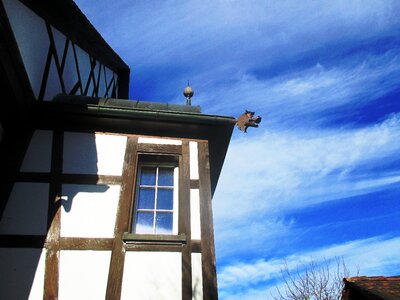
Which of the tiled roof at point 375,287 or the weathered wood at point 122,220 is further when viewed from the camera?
the tiled roof at point 375,287

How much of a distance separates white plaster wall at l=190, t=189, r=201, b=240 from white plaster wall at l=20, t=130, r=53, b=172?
84.5 inches

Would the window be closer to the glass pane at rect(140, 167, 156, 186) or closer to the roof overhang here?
the glass pane at rect(140, 167, 156, 186)

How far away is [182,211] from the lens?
5.18 m

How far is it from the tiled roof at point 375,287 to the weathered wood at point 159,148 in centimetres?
521

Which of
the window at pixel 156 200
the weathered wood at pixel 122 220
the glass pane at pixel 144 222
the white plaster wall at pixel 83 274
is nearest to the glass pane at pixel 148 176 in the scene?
the window at pixel 156 200

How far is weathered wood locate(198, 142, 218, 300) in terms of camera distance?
183 inches

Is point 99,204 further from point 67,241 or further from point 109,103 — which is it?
point 109,103

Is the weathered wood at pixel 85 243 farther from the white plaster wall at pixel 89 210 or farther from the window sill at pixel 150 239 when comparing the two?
the window sill at pixel 150 239

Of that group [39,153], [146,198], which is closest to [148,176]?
[146,198]

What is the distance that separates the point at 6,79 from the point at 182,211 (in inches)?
116

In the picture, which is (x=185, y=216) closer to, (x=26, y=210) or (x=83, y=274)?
(x=83, y=274)

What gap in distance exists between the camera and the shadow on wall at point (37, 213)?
14.5 ft

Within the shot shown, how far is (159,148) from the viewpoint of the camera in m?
5.80

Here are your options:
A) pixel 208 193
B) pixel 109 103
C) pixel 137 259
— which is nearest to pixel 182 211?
pixel 208 193
